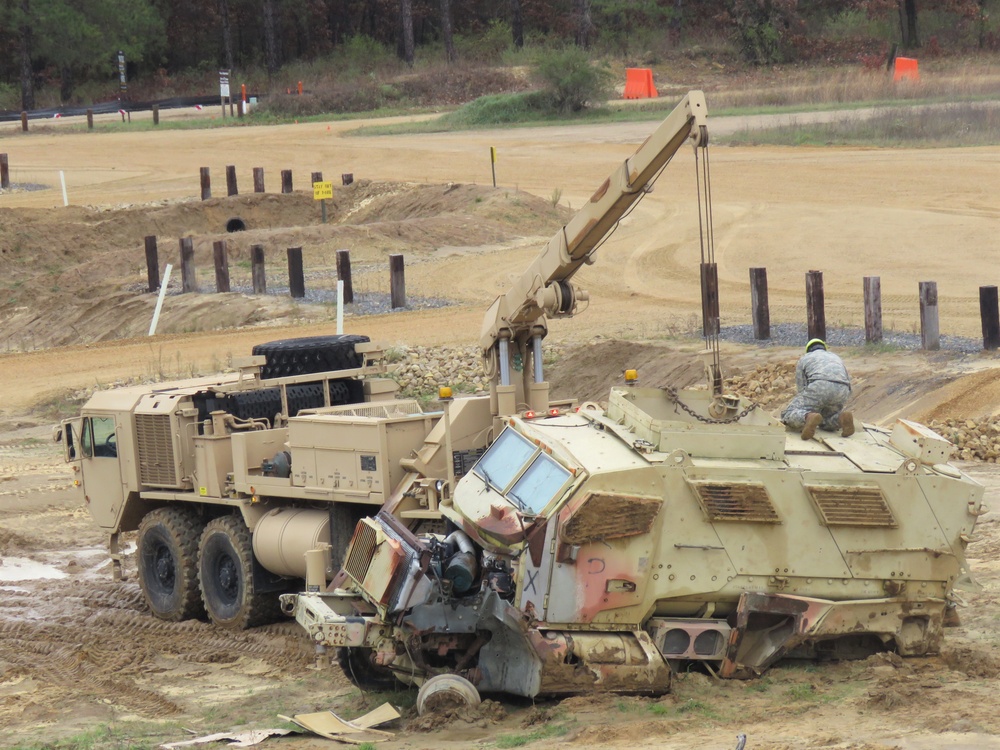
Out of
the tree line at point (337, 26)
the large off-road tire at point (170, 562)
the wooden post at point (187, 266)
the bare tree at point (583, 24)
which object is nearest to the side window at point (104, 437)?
the large off-road tire at point (170, 562)

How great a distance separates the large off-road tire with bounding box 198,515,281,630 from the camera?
15.1 meters

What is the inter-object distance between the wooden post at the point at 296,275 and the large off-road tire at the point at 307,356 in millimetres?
13165

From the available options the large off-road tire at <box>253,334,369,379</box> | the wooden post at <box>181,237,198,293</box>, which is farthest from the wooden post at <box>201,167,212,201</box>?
the large off-road tire at <box>253,334,369,379</box>

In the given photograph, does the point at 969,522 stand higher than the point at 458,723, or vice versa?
the point at 969,522

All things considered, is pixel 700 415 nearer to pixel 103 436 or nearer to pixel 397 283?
pixel 103 436

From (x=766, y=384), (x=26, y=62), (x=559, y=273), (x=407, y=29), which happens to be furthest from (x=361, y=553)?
(x=26, y=62)

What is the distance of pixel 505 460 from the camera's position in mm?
11617

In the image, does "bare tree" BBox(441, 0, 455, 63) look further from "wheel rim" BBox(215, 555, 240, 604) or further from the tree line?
"wheel rim" BBox(215, 555, 240, 604)

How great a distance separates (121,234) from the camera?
3934 cm

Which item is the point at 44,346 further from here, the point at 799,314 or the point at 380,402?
the point at 380,402

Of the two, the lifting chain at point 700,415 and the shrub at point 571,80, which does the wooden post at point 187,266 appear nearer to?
the lifting chain at point 700,415

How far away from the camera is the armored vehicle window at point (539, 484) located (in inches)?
429

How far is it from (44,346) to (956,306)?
57.1 feet

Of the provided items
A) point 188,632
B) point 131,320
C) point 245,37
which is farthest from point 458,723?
point 245,37
